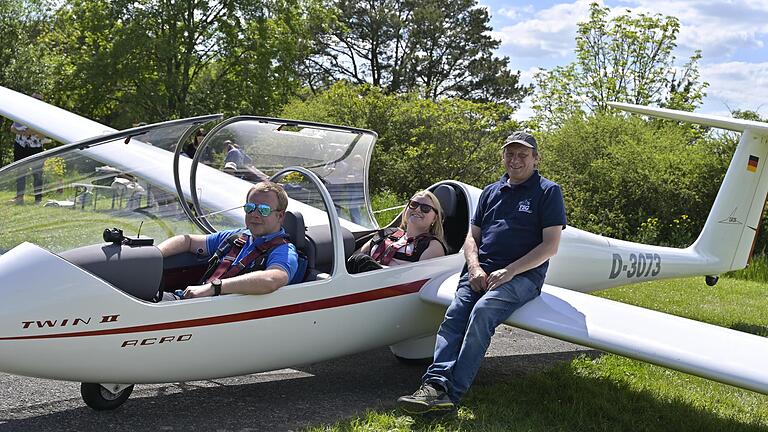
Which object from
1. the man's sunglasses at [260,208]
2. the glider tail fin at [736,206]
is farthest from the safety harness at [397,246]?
the glider tail fin at [736,206]

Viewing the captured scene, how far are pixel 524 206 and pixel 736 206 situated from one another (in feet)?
13.1

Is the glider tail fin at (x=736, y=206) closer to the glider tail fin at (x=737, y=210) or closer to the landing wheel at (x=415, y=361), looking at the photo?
the glider tail fin at (x=737, y=210)

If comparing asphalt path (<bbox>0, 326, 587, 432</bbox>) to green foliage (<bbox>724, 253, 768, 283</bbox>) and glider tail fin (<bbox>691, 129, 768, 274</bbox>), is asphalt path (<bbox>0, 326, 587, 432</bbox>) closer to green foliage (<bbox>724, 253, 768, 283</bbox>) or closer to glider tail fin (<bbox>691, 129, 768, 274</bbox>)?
glider tail fin (<bbox>691, 129, 768, 274</bbox>)

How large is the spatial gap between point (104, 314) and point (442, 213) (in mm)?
2665

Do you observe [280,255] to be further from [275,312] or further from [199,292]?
[199,292]

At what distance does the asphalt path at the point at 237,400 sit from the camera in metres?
4.27

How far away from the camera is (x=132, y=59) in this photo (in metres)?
23.2

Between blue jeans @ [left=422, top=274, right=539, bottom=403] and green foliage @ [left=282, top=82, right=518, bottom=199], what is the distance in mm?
10365

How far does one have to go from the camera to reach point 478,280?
4.80 meters

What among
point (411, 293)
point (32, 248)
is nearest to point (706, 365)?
point (411, 293)

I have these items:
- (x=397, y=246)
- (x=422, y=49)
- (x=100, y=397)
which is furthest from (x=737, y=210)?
(x=422, y=49)

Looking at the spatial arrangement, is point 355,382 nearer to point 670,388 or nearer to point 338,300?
point 338,300

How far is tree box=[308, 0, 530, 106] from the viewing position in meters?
40.0

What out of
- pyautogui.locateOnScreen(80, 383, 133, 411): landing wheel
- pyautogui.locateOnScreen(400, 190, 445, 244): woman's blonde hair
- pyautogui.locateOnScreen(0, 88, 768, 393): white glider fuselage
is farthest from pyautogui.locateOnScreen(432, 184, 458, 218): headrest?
pyautogui.locateOnScreen(80, 383, 133, 411): landing wheel
